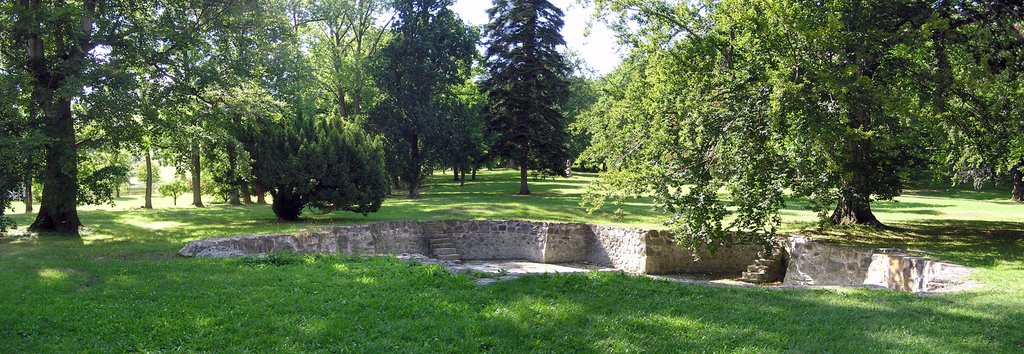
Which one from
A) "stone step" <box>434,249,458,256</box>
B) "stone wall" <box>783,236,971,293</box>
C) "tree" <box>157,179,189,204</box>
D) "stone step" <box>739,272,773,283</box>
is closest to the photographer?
"stone wall" <box>783,236,971,293</box>

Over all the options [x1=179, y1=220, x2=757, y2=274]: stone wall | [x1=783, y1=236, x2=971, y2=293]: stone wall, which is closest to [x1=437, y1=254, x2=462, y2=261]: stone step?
[x1=179, y1=220, x2=757, y2=274]: stone wall

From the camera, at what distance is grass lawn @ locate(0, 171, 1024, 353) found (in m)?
6.00

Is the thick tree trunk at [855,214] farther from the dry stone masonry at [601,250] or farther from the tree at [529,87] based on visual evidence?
the tree at [529,87]

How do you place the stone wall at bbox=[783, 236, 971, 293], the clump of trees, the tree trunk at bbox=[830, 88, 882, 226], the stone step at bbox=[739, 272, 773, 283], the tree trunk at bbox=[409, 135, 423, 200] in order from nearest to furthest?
the stone wall at bbox=[783, 236, 971, 293] < the clump of trees < the tree trunk at bbox=[830, 88, 882, 226] < the stone step at bbox=[739, 272, 773, 283] < the tree trunk at bbox=[409, 135, 423, 200]

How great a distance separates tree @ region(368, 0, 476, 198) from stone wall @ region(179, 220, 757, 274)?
12704 mm

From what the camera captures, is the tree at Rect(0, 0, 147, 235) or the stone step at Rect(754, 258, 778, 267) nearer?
the tree at Rect(0, 0, 147, 235)

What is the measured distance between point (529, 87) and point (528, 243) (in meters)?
14.2

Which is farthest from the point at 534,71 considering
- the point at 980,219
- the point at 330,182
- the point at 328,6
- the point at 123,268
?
the point at 123,268

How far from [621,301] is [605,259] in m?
10.2

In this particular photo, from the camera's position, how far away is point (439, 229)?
18.4 meters

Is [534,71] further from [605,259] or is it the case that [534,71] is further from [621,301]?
[621,301]

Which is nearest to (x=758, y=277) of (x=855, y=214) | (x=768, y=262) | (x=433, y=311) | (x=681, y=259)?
(x=768, y=262)

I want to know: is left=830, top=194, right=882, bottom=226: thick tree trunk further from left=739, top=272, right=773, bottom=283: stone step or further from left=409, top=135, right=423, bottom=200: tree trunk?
left=409, top=135, right=423, bottom=200: tree trunk

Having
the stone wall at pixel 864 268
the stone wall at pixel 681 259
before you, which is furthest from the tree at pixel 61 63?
the stone wall at pixel 864 268
